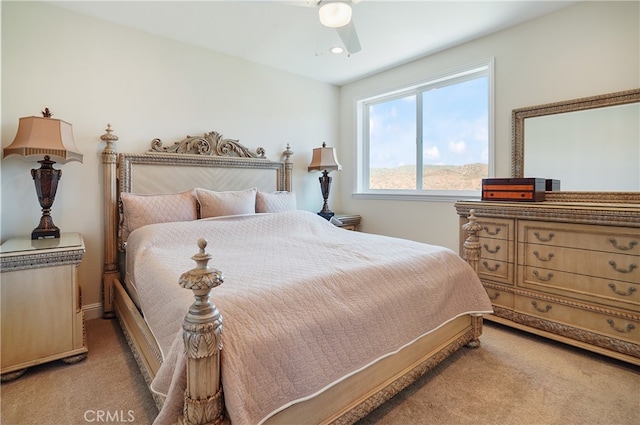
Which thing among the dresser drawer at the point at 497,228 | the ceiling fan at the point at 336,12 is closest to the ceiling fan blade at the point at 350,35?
the ceiling fan at the point at 336,12

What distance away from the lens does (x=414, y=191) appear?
366cm

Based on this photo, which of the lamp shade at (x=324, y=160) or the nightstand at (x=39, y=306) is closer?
the nightstand at (x=39, y=306)

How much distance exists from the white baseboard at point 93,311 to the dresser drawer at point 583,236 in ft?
11.4

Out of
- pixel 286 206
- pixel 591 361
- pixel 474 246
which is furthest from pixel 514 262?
pixel 286 206

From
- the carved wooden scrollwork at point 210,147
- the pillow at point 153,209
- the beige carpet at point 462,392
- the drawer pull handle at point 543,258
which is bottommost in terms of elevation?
the beige carpet at point 462,392

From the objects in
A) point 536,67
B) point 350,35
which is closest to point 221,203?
point 350,35

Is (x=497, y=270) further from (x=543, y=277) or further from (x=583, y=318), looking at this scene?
(x=583, y=318)

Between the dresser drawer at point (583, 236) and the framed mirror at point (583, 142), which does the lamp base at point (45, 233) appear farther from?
the framed mirror at point (583, 142)

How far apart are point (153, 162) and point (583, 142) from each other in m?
3.61

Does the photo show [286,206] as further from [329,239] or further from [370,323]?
[370,323]

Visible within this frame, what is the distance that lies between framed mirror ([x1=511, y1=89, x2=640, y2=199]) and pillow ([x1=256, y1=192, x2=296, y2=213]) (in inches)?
84.8

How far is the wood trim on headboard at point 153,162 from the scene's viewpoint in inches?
105

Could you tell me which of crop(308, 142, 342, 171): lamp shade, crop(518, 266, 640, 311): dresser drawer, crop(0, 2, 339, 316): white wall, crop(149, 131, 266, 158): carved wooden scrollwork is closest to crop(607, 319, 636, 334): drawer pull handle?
crop(518, 266, 640, 311): dresser drawer

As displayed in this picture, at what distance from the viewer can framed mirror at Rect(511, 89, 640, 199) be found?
2250mm
